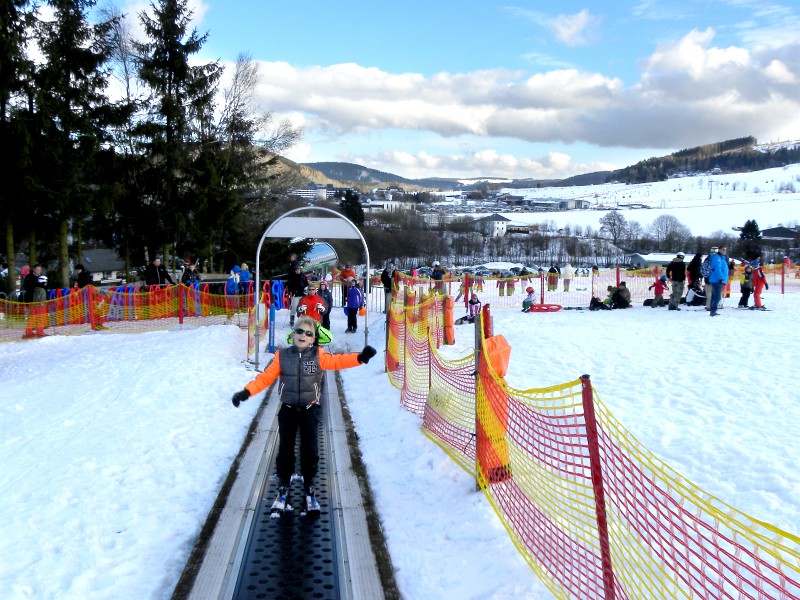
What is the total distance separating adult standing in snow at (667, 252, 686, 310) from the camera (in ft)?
57.2

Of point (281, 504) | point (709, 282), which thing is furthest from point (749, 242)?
point (281, 504)

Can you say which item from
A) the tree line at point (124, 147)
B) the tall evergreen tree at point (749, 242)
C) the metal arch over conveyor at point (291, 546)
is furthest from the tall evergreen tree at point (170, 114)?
the tall evergreen tree at point (749, 242)

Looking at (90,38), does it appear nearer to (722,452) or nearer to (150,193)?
(150,193)

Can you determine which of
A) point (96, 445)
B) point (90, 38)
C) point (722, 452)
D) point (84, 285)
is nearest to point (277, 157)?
point (90, 38)

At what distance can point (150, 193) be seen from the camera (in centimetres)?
2608

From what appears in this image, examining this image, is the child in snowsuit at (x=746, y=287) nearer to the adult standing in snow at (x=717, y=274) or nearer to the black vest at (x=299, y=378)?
the adult standing in snow at (x=717, y=274)

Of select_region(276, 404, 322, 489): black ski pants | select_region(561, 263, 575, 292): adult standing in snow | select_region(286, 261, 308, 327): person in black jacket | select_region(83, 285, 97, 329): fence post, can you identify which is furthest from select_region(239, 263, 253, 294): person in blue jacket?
select_region(561, 263, 575, 292): adult standing in snow

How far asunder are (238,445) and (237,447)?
7 cm

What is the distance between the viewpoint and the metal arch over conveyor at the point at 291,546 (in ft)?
14.1

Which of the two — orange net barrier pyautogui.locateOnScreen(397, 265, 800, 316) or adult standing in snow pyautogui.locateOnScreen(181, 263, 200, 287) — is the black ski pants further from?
orange net barrier pyautogui.locateOnScreen(397, 265, 800, 316)

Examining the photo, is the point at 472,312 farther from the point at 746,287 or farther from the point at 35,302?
the point at 35,302

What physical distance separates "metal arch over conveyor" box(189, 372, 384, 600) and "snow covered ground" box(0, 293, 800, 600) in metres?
0.24

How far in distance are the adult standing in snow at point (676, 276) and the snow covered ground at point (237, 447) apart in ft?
13.7

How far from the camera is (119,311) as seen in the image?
16.6 m
